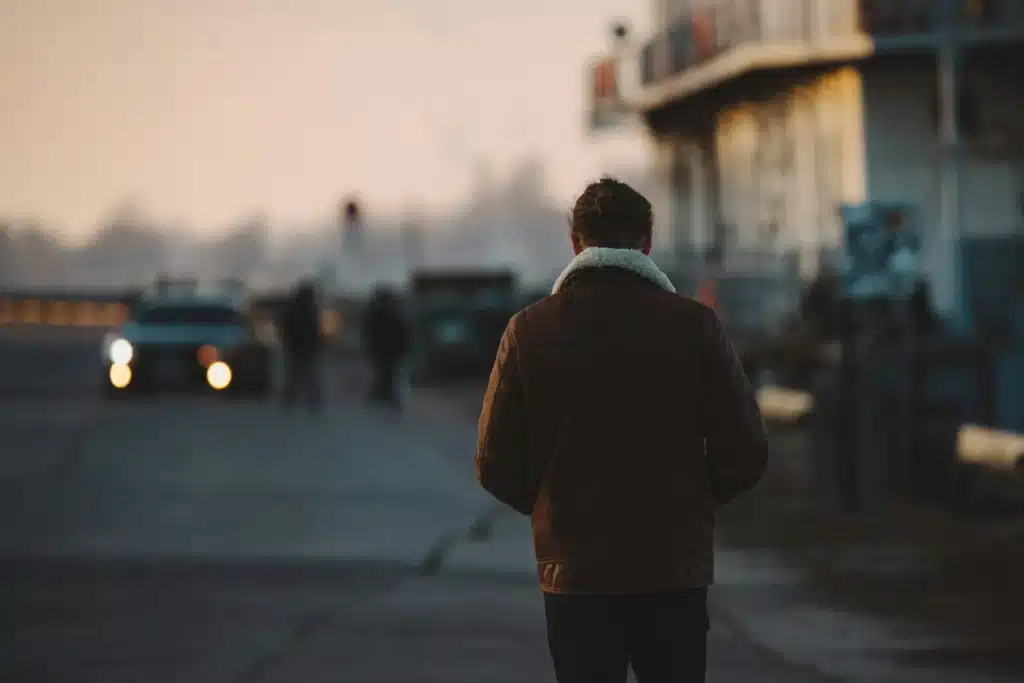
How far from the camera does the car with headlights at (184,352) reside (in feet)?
115

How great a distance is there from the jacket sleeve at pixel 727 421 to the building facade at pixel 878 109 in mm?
27449

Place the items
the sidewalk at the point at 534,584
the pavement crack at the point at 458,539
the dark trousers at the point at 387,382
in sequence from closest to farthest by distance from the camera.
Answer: the sidewalk at the point at 534,584 → the pavement crack at the point at 458,539 → the dark trousers at the point at 387,382

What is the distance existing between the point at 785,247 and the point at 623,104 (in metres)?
7.83

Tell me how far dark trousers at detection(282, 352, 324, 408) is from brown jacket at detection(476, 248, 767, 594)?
91.6 feet

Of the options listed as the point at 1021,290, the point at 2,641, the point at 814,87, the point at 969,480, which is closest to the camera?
the point at 2,641

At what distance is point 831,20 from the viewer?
36781 mm

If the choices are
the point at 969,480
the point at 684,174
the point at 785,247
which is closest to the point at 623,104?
the point at 684,174

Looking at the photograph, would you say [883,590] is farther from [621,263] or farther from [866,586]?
[621,263]

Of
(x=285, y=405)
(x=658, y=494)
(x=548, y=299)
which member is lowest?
(x=285, y=405)

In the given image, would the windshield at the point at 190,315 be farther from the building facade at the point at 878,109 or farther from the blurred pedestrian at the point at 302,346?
the building facade at the point at 878,109

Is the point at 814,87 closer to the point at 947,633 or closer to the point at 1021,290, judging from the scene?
the point at 1021,290

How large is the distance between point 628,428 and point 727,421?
23 cm

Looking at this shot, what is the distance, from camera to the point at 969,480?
1691 centimetres

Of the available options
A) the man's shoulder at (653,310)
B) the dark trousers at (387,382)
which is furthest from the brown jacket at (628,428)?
the dark trousers at (387,382)
